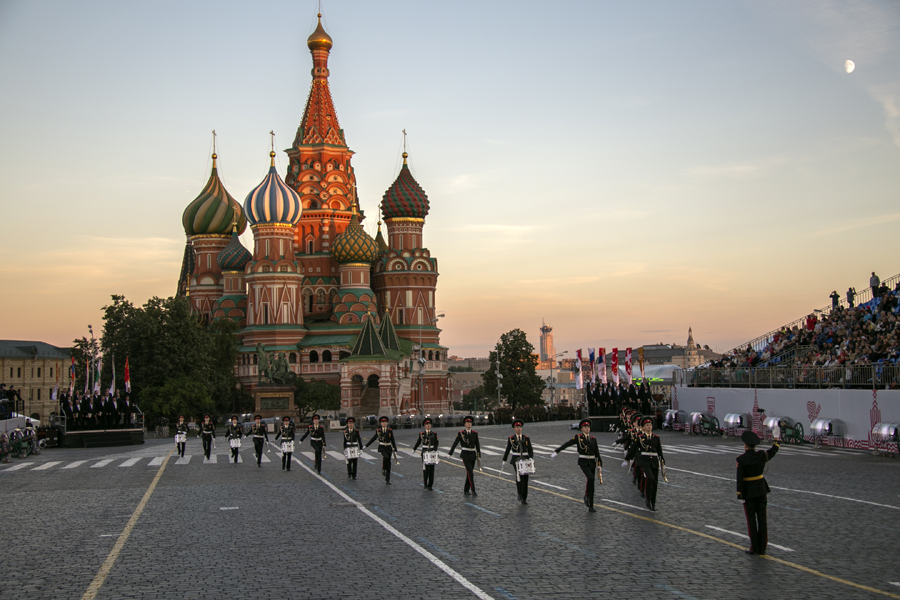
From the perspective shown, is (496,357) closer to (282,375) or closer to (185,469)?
(282,375)

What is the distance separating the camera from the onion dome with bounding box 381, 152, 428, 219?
319 ft

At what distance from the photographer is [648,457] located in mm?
17000

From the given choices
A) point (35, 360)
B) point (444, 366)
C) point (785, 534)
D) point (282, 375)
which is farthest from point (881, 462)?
point (35, 360)

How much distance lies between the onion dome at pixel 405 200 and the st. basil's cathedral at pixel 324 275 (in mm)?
117

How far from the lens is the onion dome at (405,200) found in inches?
3824

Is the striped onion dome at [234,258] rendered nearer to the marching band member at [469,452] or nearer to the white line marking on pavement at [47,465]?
the white line marking on pavement at [47,465]

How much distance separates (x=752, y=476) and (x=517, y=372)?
241 ft

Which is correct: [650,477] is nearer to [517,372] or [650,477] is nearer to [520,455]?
[520,455]

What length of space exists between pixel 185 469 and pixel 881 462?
19.4 m

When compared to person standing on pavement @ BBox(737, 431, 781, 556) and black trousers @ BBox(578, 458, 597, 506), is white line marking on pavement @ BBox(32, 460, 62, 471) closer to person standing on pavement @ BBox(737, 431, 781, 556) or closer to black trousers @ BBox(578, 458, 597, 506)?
black trousers @ BBox(578, 458, 597, 506)

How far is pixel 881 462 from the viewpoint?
87.0 feet

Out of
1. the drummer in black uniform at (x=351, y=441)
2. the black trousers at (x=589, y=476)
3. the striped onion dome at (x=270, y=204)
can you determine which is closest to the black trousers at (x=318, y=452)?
the drummer in black uniform at (x=351, y=441)

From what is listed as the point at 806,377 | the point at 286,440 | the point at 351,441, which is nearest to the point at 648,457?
the point at 351,441

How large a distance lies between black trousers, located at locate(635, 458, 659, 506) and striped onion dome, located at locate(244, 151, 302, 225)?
74476 mm
